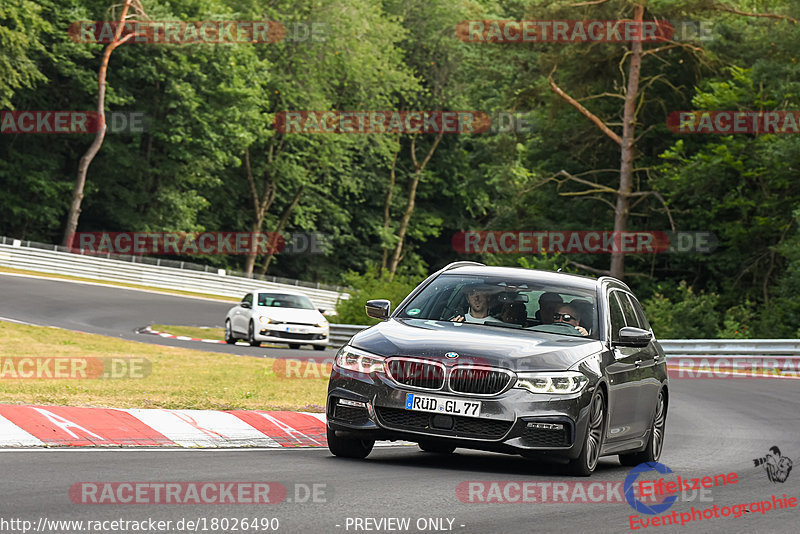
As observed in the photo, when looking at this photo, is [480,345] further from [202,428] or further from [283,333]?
[283,333]

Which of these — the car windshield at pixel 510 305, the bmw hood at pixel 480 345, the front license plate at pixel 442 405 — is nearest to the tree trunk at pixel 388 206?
the car windshield at pixel 510 305

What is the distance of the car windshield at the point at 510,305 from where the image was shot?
1067 centimetres

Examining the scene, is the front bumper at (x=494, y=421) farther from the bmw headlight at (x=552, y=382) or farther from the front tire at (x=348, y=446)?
the front tire at (x=348, y=446)

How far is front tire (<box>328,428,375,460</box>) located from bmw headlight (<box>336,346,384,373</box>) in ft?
2.10

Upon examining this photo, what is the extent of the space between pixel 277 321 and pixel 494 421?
23.6m

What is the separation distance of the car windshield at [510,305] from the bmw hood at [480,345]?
9.8 inches

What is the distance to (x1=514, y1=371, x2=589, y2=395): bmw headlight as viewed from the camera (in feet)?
31.0

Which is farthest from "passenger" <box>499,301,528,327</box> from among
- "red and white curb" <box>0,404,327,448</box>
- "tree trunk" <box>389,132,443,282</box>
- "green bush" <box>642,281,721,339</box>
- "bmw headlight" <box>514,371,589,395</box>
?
"tree trunk" <box>389,132,443,282</box>

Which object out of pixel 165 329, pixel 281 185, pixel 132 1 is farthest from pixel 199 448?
pixel 281 185

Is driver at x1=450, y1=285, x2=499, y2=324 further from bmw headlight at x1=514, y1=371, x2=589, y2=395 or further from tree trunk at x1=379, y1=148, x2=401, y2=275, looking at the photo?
tree trunk at x1=379, y1=148, x2=401, y2=275

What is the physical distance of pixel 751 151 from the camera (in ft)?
131

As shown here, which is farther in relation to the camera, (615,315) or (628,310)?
(628,310)

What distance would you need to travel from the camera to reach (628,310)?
12.0m

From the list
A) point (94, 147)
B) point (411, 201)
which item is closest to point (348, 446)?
point (94, 147)
